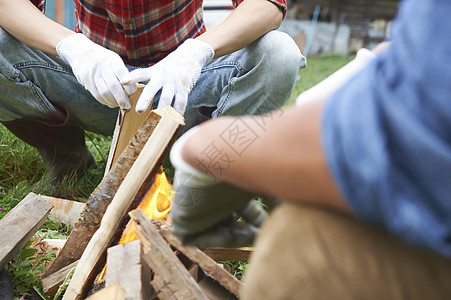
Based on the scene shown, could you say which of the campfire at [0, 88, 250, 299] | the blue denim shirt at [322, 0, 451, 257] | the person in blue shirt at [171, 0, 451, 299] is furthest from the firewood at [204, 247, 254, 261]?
the blue denim shirt at [322, 0, 451, 257]

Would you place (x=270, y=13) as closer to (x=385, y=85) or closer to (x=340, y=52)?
(x=385, y=85)

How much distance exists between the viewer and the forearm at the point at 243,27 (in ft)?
7.11

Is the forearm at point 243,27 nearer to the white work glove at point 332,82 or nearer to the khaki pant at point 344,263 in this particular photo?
the white work glove at point 332,82

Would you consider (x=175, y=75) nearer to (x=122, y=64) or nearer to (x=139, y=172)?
(x=122, y=64)

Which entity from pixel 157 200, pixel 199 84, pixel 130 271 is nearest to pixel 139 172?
pixel 157 200

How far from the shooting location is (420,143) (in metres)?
0.59

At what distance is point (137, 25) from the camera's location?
8.10 feet

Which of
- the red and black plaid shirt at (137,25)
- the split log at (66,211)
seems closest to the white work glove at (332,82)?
the red and black plaid shirt at (137,25)

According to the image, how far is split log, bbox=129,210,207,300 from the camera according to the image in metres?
1.30

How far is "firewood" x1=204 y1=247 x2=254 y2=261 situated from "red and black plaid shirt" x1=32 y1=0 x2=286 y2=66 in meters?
1.15

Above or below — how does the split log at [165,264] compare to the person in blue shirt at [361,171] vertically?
below

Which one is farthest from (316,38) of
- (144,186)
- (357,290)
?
(357,290)

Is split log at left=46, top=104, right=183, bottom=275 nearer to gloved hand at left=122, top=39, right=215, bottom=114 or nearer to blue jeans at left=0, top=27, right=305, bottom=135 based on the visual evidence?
gloved hand at left=122, top=39, right=215, bottom=114

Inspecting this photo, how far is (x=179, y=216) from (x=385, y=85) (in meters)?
0.52
